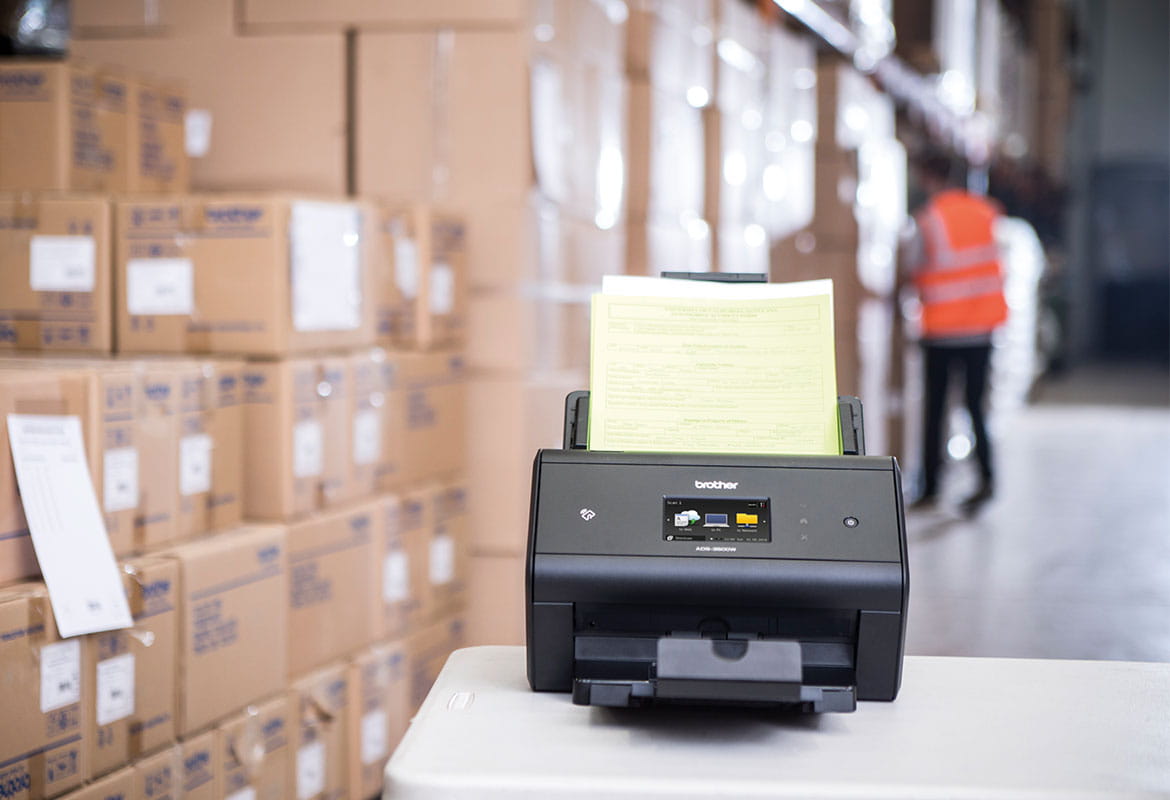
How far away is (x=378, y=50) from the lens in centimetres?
363

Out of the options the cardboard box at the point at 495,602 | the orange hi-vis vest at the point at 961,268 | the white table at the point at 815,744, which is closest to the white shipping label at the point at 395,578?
the cardboard box at the point at 495,602

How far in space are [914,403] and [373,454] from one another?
5247mm

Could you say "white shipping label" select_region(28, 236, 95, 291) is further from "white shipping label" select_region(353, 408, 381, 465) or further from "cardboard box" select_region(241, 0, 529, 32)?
"cardboard box" select_region(241, 0, 529, 32)

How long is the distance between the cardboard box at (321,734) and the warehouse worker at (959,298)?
13.9ft

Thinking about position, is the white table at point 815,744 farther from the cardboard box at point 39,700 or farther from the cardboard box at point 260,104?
the cardboard box at point 260,104

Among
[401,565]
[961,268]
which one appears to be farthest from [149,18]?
[961,268]

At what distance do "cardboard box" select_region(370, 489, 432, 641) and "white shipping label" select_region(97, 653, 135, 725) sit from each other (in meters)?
0.87

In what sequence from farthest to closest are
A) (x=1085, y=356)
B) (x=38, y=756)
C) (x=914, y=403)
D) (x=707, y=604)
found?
1. (x=1085, y=356)
2. (x=914, y=403)
3. (x=38, y=756)
4. (x=707, y=604)

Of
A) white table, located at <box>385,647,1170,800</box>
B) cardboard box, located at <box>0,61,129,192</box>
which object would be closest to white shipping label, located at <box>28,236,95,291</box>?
cardboard box, located at <box>0,61,129,192</box>

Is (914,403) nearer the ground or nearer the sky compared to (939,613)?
nearer the sky

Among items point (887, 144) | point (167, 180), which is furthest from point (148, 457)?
point (887, 144)

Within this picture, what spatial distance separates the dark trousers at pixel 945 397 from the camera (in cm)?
646

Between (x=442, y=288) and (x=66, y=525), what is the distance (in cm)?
146

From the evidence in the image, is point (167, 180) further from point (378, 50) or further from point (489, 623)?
point (489, 623)
